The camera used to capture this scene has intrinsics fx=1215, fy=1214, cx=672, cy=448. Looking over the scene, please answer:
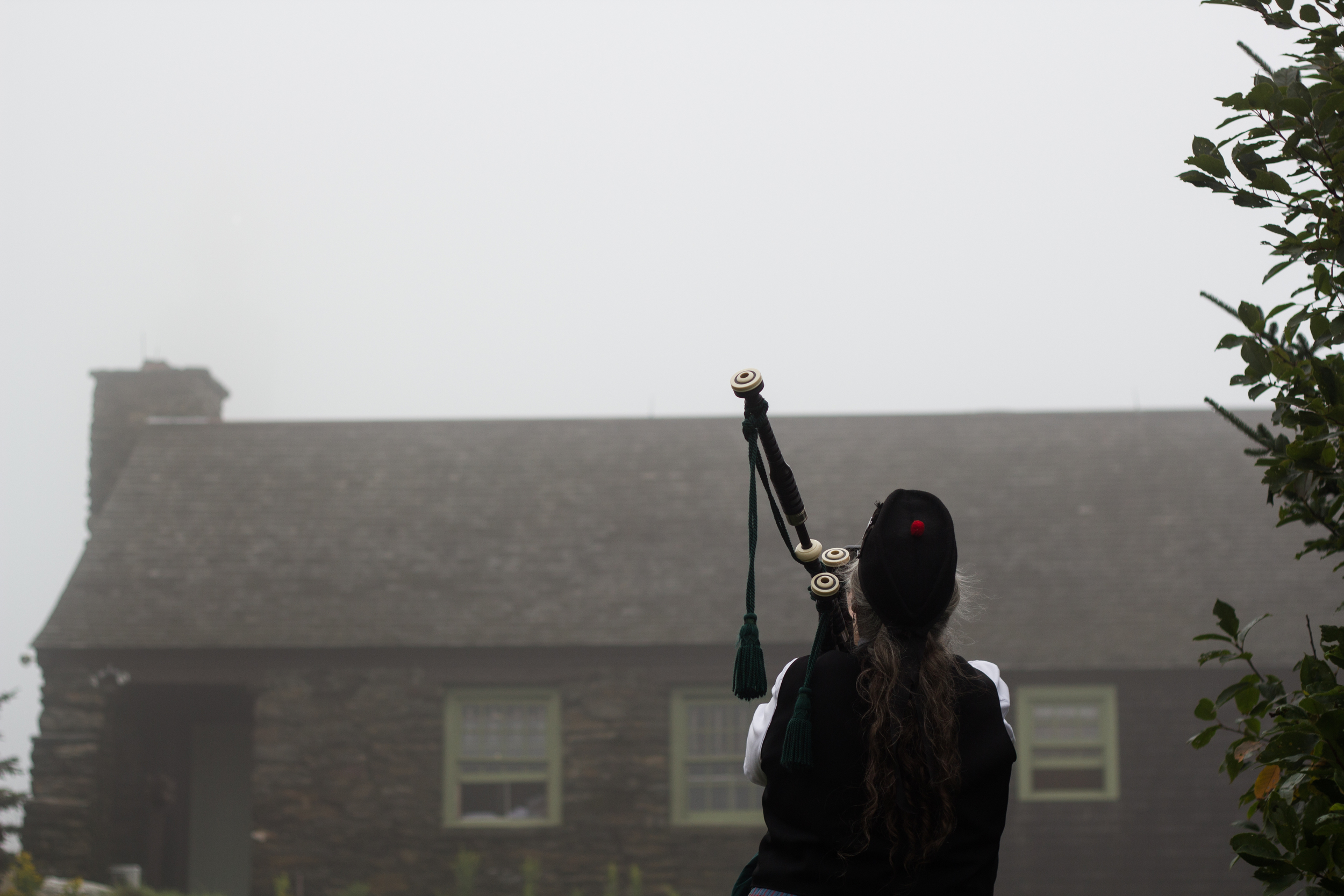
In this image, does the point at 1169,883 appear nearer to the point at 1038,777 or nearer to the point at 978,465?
the point at 1038,777

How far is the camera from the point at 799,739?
90.6 inches

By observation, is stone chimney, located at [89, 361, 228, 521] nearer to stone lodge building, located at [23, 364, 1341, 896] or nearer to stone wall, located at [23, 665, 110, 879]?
stone lodge building, located at [23, 364, 1341, 896]

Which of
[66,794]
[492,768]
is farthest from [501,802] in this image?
[66,794]

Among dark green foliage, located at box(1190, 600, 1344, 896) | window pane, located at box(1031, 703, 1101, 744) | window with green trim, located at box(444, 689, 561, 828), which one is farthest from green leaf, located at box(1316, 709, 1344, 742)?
window with green trim, located at box(444, 689, 561, 828)

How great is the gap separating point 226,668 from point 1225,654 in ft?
Result: 42.2

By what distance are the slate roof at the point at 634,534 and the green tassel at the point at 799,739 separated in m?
11.1

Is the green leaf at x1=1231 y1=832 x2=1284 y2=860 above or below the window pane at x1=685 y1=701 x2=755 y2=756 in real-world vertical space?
above

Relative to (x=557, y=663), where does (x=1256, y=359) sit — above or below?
above

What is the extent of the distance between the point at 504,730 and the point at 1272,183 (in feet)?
39.5

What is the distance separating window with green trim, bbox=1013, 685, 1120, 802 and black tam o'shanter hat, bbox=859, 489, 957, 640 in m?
11.3

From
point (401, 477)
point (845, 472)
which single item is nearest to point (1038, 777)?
point (845, 472)

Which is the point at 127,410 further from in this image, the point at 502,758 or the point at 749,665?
the point at 749,665

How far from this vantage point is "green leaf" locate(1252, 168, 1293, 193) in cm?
250

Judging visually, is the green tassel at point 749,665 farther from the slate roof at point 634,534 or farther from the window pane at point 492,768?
the window pane at point 492,768
